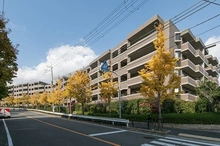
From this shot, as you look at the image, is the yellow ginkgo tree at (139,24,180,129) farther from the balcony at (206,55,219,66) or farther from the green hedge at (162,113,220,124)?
the balcony at (206,55,219,66)

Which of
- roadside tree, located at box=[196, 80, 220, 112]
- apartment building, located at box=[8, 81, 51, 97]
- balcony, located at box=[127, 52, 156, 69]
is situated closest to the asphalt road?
roadside tree, located at box=[196, 80, 220, 112]

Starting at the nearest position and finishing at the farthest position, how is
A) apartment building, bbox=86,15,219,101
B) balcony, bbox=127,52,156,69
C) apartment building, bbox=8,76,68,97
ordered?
apartment building, bbox=86,15,219,101 < balcony, bbox=127,52,156,69 < apartment building, bbox=8,76,68,97

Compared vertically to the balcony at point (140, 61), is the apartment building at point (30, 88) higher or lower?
lower

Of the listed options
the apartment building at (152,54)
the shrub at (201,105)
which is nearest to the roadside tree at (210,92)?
the shrub at (201,105)

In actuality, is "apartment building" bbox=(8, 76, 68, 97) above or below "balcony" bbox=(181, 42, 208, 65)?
below

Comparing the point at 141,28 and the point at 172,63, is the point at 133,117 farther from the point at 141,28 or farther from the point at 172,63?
the point at 141,28

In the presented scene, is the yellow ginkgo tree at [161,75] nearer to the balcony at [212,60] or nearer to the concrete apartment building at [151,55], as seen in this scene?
the concrete apartment building at [151,55]

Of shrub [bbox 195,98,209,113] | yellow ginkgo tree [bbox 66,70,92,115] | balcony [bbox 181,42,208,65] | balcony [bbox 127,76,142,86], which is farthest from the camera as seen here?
balcony [bbox 127,76,142,86]

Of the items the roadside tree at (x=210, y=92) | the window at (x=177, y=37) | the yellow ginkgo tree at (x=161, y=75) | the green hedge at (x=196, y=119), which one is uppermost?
the window at (x=177, y=37)

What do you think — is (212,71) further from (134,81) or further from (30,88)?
(30,88)

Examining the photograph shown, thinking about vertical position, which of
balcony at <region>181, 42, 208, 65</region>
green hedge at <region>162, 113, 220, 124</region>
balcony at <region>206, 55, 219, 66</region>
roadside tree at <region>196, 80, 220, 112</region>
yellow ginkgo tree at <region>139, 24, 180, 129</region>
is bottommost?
green hedge at <region>162, 113, 220, 124</region>

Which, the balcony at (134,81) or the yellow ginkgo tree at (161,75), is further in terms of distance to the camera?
the balcony at (134,81)

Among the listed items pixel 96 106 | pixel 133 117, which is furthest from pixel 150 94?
pixel 96 106

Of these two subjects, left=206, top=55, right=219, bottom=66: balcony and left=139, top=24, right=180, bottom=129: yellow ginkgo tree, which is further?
left=206, top=55, right=219, bottom=66: balcony
